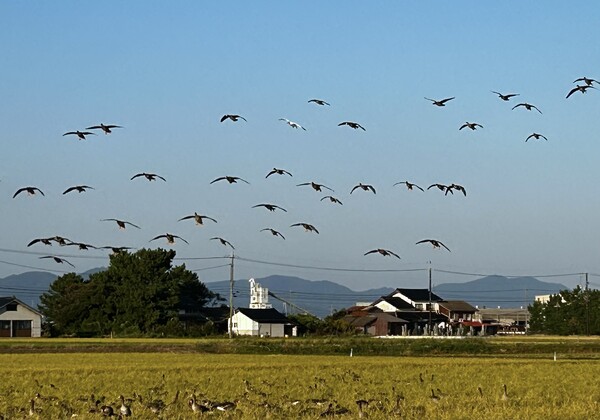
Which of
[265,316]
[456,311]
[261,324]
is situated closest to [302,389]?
[261,324]

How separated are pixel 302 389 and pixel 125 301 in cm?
8058

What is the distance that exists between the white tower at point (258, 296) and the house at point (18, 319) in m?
48.2

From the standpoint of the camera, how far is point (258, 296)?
15625cm

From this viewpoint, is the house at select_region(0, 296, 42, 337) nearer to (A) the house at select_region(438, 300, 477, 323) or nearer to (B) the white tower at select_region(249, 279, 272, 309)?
(B) the white tower at select_region(249, 279, 272, 309)

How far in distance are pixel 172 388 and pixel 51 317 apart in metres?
88.3

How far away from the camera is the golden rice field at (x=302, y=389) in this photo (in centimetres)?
2500

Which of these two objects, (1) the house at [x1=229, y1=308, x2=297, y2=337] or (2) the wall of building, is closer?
(2) the wall of building

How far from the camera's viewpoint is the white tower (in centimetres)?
15488

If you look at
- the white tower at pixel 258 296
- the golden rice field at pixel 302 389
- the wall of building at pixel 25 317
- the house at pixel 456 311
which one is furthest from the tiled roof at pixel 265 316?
the golden rice field at pixel 302 389

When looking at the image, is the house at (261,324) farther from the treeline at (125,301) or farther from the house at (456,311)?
the house at (456,311)

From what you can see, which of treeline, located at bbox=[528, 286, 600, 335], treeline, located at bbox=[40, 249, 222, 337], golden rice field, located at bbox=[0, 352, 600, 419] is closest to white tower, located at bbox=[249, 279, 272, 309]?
treeline, located at bbox=[40, 249, 222, 337]

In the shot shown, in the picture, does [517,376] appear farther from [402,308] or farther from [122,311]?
[402,308]

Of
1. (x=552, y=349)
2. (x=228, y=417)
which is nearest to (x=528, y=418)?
(x=228, y=417)

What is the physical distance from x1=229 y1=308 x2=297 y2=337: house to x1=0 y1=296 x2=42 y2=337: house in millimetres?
23697
